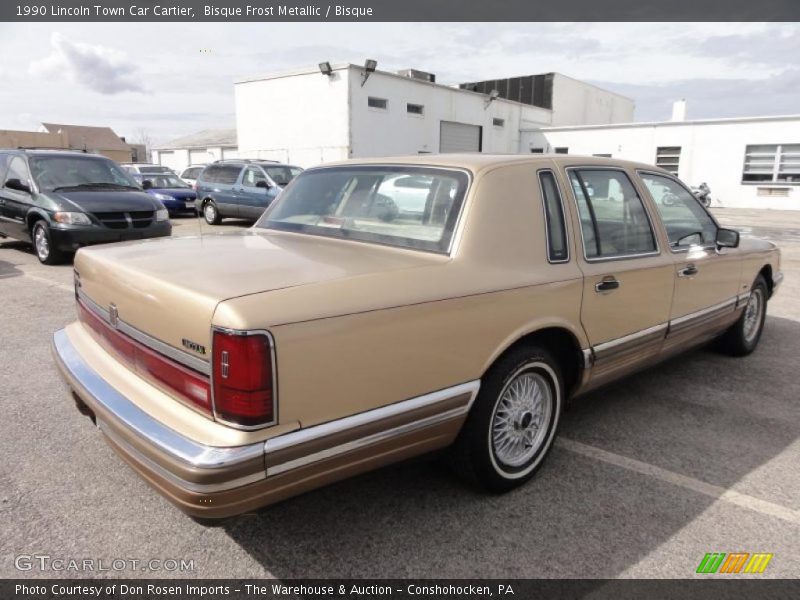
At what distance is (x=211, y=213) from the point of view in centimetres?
1546

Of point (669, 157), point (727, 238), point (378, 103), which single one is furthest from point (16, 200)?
point (669, 157)

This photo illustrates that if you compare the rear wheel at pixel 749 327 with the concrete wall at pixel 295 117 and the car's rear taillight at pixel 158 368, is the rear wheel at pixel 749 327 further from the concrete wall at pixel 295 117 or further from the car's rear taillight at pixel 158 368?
the concrete wall at pixel 295 117

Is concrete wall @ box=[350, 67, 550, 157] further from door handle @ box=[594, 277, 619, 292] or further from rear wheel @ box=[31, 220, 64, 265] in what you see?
door handle @ box=[594, 277, 619, 292]

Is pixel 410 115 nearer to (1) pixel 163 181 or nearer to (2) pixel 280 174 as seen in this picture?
(1) pixel 163 181

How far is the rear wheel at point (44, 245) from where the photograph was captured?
339 inches

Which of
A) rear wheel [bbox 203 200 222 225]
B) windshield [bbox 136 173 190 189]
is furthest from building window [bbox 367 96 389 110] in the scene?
rear wheel [bbox 203 200 222 225]

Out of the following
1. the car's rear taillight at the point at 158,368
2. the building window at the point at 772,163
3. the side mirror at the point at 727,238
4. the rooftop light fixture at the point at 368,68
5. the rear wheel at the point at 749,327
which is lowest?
the rear wheel at the point at 749,327

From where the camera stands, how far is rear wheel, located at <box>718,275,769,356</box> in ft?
16.3

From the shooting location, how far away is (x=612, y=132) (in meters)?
28.8

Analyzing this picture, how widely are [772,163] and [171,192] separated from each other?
79.1 ft

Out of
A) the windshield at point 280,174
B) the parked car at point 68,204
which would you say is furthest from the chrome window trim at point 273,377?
the windshield at point 280,174

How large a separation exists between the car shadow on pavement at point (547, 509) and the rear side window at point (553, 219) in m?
1.18

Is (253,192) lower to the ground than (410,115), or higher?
lower

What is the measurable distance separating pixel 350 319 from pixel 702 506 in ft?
6.70
